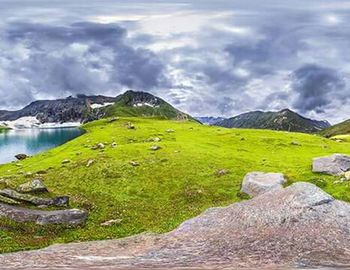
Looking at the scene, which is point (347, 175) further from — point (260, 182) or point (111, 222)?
point (111, 222)

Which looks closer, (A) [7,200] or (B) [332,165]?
(A) [7,200]

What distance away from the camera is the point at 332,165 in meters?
67.6

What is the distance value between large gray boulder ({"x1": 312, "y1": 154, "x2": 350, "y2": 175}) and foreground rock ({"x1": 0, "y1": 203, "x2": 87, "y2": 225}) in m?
33.8

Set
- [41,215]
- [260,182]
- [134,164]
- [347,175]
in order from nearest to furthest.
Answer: [41,215]
[260,182]
[347,175]
[134,164]

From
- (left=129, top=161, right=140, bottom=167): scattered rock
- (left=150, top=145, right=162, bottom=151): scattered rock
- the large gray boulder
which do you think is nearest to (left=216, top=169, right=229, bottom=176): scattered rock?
the large gray boulder

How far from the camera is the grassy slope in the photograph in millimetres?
46156

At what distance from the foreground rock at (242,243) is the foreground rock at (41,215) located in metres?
5.94

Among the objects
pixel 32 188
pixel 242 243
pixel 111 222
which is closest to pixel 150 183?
pixel 32 188

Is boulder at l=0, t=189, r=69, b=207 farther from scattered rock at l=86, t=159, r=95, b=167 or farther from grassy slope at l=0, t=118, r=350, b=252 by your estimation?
scattered rock at l=86, t=159, r=95, b=167

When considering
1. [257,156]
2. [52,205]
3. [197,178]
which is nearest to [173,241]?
[52,205]

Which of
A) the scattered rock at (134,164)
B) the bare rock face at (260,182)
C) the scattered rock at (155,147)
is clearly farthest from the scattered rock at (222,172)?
the scattered rock at (155,147)

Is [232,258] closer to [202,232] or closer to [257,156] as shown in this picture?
[202,232]

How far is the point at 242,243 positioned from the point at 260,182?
21.8 m

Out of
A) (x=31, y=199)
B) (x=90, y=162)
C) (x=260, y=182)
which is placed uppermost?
(x=31, y=199)
